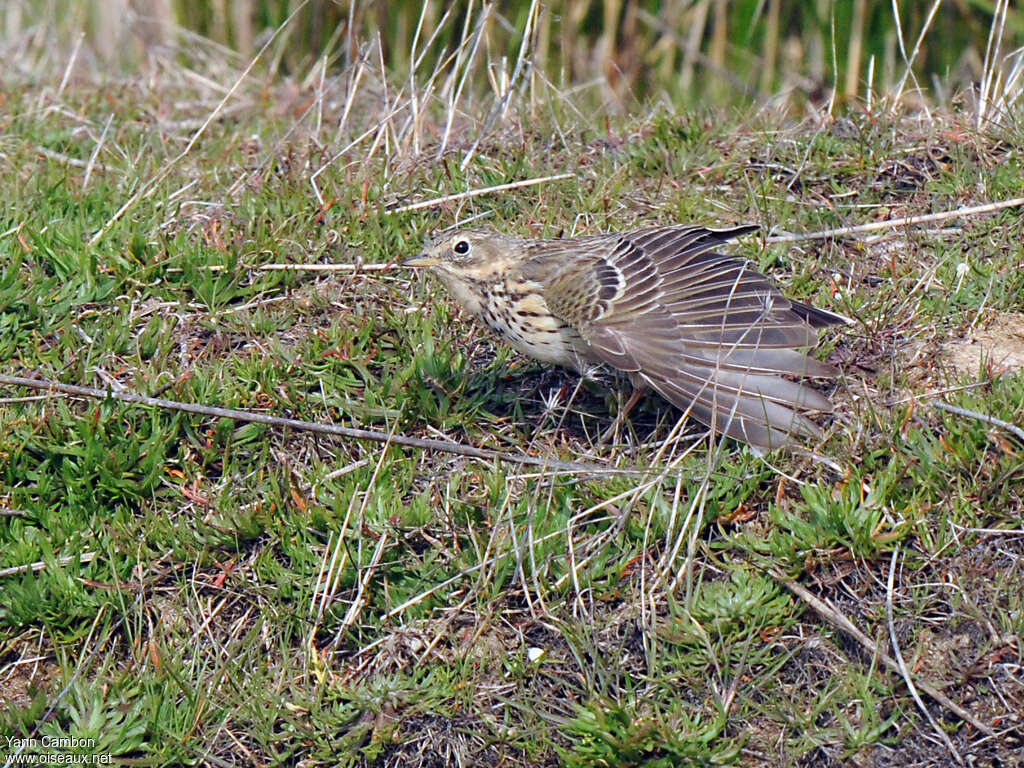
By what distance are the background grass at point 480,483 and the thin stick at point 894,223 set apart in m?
0.04

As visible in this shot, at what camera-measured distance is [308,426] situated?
15.4 feet

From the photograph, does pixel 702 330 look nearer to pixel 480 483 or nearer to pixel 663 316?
pixel 663 316

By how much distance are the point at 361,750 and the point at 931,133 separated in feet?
14.2

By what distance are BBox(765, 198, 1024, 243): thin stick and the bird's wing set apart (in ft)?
2.30

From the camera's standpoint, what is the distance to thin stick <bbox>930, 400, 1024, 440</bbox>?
4.21 meters

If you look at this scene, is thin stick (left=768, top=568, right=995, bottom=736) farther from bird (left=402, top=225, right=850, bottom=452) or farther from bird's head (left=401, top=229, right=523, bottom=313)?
bird's head (left=401, top=229, right=523, bottom=313)

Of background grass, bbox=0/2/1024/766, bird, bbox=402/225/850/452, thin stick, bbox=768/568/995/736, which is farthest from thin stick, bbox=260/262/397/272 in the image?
thin stick, bbox=768/568/995/736

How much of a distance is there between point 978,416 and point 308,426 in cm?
250

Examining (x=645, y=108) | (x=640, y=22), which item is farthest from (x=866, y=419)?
(x=640, y=22)

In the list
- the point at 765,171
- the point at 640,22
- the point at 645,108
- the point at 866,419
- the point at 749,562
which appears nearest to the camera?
the point at 749,562

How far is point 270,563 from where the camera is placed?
14.3 ft

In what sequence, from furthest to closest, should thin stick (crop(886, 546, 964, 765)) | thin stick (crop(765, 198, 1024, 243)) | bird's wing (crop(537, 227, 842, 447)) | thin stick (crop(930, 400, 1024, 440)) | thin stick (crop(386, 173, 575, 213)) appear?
thin stick (crop(386, 173, 575, 213)) → thin stick (crop(765, 198, 1024, 243)) → bird's wing (crop(537, 227, 842, 447)) → thin stick (crop(930, 400, 1024, 440)) → thin stick (crop(886, 546, 964, 765))

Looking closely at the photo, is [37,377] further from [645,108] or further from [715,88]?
[715,88]

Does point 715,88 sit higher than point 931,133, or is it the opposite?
point 931,133
